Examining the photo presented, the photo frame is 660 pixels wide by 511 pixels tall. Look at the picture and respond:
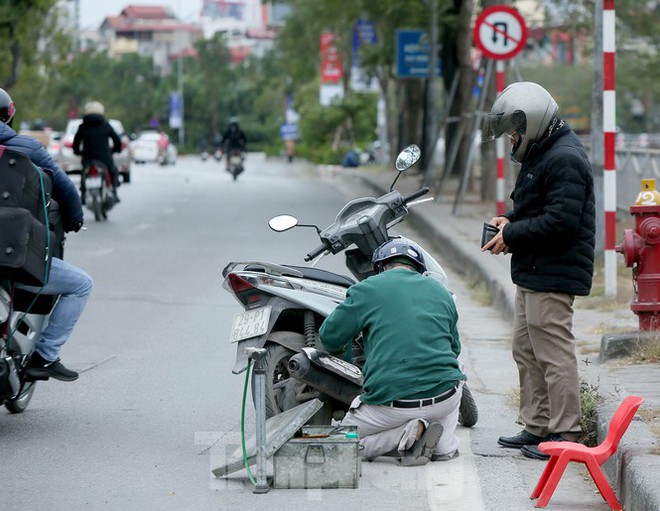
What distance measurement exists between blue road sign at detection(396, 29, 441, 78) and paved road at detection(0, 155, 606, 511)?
14331 millimetres

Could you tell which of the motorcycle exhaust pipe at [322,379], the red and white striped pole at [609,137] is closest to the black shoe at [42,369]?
the motorcycle exhaust pipe at [322,379]

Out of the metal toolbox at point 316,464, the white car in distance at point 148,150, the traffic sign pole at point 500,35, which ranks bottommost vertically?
the white car in distance at point 148,150

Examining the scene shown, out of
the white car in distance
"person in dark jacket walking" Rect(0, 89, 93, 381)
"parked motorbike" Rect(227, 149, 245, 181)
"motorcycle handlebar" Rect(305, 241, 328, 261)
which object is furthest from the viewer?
the white car in distance

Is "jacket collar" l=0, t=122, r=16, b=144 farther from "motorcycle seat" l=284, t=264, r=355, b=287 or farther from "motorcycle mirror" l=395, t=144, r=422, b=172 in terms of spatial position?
"motorcycle mirror" l=395, t=144, r=422, b=172

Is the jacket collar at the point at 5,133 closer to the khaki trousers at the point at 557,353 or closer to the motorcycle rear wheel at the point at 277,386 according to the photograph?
the motorcycle rear wheel at the point at 277,386

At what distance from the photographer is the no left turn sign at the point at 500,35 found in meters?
17.5

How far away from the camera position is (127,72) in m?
94.4

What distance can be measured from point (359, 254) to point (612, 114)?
15.5ft

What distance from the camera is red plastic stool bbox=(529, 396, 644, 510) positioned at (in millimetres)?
5859

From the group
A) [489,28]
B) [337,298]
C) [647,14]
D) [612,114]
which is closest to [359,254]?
[337,298]

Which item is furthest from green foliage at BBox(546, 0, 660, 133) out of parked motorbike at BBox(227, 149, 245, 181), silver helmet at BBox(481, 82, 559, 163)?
silver helmet at BBox(481, 82, 559, 163)

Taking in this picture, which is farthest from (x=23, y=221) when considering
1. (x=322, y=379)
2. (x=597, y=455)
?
(x=597, y=455)

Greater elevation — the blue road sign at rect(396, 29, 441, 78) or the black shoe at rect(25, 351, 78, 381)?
the blue road sign at rect(396, 29, 441, 78)

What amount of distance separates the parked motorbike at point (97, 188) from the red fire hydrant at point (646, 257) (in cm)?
1325
